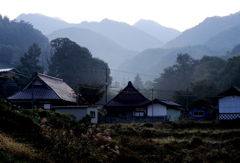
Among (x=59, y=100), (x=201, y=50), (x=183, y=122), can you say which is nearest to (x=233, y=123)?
(x=183, y=122)

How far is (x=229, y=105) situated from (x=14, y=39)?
87.3 meters

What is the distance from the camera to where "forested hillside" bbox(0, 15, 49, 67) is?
86037mm

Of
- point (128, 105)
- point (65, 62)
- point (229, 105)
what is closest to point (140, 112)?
point (128, 105)

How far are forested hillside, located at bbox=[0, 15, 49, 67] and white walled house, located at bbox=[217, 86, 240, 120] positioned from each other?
70.6 m

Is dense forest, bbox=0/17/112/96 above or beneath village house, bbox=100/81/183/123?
above

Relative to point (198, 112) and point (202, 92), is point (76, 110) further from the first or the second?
point (202, 92)

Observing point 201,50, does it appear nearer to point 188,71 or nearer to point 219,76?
point 188,71

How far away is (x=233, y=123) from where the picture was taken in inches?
1104

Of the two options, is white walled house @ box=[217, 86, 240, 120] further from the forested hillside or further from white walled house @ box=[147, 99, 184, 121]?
the forested hillside

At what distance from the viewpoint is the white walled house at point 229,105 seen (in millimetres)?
30406

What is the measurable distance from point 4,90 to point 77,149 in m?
48.8

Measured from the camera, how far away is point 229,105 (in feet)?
101

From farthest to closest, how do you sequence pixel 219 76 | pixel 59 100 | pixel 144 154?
pixel 219 76 < pixel 59 100 < pixel 144 154

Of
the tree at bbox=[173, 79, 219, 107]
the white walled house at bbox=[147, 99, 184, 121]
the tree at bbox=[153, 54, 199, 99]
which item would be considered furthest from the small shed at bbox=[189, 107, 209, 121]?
the tree at bbox=[153, 54, 199, 99]
